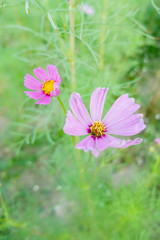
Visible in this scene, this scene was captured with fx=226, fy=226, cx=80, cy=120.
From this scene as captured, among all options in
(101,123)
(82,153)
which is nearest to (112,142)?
(101,123)

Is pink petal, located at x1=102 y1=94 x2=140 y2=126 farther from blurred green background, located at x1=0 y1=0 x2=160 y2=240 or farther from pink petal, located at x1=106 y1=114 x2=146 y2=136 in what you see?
blurred green background, located at x1=0 y1=0 x2=160 y2=240

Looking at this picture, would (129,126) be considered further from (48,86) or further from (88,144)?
(48,86)

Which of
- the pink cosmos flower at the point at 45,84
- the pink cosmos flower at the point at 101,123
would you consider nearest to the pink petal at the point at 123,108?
the pink cosmos flower at the point at 101,123

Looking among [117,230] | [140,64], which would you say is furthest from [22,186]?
[140,64]

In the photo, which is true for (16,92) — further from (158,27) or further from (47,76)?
(47,76)

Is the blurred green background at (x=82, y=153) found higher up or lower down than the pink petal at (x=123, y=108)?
lower down

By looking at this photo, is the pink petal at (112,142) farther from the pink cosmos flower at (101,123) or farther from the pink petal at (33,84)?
the pink petal at (33,84)
